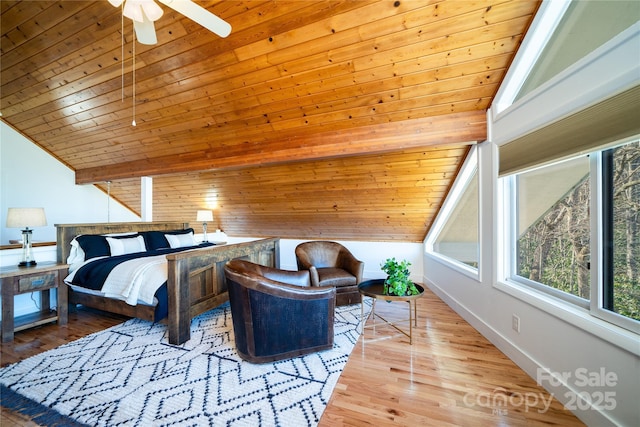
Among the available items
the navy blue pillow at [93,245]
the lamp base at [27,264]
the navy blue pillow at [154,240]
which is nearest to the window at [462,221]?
the navy blue pillow at [154,240]

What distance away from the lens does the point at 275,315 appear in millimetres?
1954

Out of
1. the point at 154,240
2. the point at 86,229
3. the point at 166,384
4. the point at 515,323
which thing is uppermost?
the point at 86,229

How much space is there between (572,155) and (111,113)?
504 centimetres

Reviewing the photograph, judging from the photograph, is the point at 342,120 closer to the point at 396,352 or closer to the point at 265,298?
the point at 265,298

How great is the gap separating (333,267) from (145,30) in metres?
3.37

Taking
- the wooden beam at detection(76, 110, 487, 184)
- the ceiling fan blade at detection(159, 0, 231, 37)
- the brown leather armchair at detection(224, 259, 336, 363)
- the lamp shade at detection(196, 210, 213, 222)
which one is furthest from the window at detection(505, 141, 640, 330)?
the lamp shade at detection(196, 210, 213, 222)

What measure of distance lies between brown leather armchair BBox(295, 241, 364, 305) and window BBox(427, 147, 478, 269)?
1.40 metres

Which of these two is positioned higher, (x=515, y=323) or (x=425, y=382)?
(x=515, y=323)

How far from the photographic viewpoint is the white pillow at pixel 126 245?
3.36 meters

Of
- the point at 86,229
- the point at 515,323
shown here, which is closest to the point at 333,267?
the point at 515,323

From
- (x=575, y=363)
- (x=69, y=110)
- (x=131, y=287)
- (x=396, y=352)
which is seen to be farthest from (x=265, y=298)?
(x=69, y=110)

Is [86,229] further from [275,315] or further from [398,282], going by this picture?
[398,282]

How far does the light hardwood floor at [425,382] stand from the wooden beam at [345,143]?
196cm

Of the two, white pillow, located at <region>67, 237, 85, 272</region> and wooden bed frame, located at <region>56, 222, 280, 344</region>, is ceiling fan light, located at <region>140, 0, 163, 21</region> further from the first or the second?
white pillow, located at <region>67, 237, 85, 272</region>
